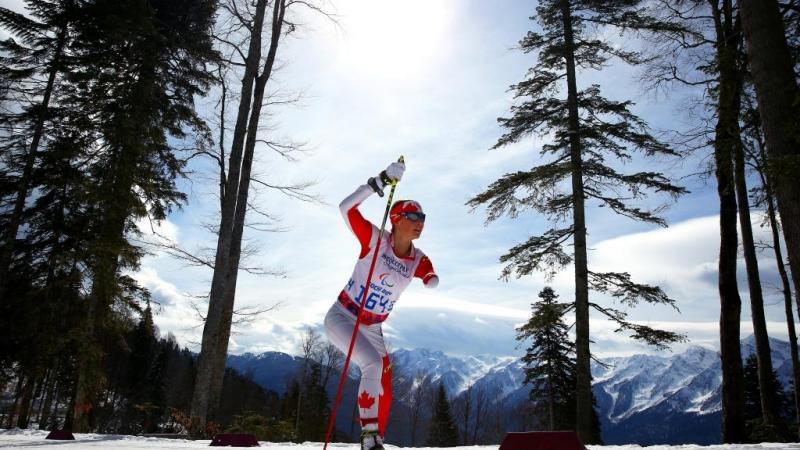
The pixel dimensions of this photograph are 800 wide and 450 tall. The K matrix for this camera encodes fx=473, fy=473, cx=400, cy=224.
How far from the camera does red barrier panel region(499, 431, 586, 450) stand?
335 cm

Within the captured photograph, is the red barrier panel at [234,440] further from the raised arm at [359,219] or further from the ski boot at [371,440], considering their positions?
the raised arm at [359,219]

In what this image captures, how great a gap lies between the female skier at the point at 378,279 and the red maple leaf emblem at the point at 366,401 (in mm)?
138

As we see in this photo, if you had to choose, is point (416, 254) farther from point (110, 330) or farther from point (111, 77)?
point (110, 330)

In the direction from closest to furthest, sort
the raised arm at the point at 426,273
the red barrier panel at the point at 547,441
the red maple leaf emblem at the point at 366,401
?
the red barrier panel at the point at 547,441, the red maple leaf emblem at the point at 366,401, the raised arm at the point at 426,273

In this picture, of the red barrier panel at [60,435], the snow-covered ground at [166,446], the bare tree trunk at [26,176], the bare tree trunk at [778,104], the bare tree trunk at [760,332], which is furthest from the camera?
the bare tree trunk at [26,176]

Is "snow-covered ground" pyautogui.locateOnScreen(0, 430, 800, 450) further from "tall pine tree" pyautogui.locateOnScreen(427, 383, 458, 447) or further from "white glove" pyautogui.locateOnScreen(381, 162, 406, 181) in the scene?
"tall pine tree" pyautogui.locateOnScreen(427, 383, 458, 447)

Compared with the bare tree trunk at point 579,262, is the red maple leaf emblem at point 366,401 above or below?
below

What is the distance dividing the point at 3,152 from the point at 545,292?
2847 cm

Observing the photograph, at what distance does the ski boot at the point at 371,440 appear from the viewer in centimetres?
341

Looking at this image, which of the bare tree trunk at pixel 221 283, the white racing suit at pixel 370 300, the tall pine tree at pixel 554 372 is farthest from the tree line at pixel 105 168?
the tall pine tree at pixel 554 372

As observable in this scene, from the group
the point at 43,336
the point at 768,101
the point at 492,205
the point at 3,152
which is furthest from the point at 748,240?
the point at 3,152

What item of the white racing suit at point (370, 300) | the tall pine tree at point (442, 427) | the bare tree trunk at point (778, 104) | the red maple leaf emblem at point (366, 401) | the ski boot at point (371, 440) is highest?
the bare tree trunk at point (778, 104)

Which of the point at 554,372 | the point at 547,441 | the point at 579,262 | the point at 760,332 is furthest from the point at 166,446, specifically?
the point at 554,372

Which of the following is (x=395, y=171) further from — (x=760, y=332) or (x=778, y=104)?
(x=760, y=332)
